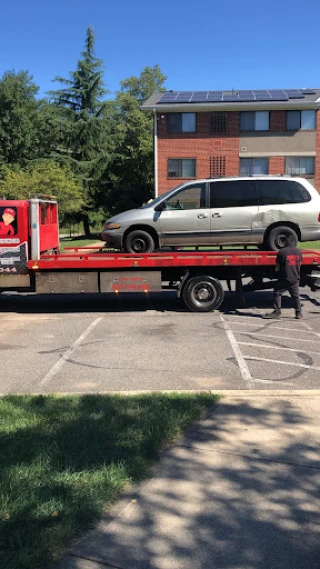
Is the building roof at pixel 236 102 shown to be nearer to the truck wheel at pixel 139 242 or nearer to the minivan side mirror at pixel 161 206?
the minivan side mirror at pixel 161 206

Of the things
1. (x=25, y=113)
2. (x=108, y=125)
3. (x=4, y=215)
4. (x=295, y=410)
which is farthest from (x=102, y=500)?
(x=25, y=113)

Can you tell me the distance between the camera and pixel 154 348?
291 inches

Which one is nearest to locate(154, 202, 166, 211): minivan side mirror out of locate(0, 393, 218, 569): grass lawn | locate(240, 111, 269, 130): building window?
locate(0, 393, 218, 569): grass lawn

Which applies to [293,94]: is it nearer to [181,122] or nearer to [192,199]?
[181,122]

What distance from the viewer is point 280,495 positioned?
131 inches

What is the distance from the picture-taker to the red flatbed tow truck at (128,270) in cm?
969

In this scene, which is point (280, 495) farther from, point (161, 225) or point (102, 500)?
point (161, 225)

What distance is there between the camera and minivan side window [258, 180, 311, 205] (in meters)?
10.0

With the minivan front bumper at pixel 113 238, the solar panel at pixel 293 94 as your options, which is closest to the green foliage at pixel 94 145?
the solar panel at pixel 293 94

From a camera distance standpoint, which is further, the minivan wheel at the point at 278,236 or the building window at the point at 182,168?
the building window at the point at 182,168

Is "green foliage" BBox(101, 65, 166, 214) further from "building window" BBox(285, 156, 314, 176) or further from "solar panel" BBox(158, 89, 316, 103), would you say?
"building window" BBox(285, 156, 314, 176)

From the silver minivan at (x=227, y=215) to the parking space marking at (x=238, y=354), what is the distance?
1996 mm

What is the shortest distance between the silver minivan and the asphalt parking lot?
1496 millimetres

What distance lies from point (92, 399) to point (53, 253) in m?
6.37
